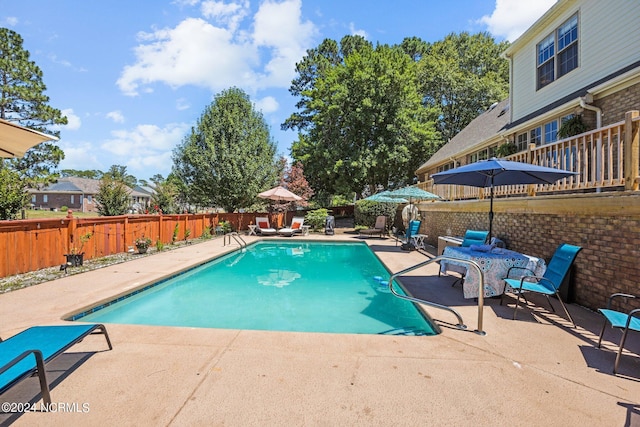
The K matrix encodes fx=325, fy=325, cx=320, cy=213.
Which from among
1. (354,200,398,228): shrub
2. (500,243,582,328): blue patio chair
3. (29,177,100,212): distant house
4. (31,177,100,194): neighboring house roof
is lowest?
(500,243,582,328): blue patio chair

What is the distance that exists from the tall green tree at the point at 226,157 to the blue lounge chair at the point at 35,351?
56.0 feet

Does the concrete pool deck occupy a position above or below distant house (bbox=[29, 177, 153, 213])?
below

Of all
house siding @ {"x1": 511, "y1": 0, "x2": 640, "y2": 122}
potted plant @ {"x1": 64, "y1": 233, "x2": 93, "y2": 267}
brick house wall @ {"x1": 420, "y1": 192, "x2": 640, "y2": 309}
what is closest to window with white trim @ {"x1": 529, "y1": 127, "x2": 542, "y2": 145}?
house siding @ {"x1": 511, "y1": 0, "x2": 640, "y2": 122}

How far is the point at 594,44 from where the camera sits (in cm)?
853

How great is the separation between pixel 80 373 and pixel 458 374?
3.65 meters

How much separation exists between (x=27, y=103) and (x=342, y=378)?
28653 millimetres

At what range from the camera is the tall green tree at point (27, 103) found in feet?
68.8

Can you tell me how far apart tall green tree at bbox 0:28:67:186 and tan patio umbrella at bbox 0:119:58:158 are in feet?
71.3

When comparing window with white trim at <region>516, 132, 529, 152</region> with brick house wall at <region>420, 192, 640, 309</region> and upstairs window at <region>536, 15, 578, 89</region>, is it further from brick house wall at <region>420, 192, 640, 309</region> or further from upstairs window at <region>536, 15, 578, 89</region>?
brick house wall at <region>420, 192, 640, 309</region>

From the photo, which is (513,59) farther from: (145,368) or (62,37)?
(62,37)

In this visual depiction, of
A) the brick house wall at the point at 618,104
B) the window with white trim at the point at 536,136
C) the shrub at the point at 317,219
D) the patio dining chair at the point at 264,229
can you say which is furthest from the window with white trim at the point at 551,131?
the shrub at the point at 317,219

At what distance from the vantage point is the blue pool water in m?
5.73

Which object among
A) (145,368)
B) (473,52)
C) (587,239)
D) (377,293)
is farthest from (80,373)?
(473,52)

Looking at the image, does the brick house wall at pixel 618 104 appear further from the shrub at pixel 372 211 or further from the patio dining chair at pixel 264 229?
the patio dining chair at pixel 264 229
